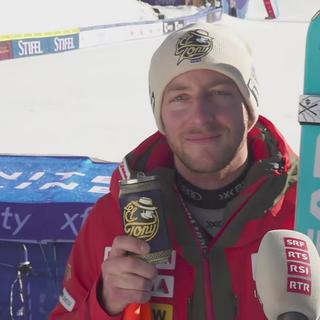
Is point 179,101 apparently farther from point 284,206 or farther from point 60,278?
point 60,278

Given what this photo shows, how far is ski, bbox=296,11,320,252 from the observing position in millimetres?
1530

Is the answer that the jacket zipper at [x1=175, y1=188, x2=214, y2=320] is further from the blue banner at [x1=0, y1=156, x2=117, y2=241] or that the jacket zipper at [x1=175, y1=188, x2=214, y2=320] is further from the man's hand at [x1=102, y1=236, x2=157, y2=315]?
the blue banner at [x1=0, y1=156, x2=117, y2=241]

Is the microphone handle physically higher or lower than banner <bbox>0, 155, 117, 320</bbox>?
higher

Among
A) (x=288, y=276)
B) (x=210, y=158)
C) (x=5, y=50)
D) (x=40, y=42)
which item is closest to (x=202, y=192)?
(x=210, y=158)

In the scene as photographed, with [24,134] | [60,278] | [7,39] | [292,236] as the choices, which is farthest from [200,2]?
[292,236]

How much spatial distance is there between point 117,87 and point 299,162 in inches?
249

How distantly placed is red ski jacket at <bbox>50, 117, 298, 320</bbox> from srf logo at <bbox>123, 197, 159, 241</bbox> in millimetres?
106

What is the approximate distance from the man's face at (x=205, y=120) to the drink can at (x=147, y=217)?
23 centimetres

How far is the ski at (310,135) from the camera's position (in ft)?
5.02

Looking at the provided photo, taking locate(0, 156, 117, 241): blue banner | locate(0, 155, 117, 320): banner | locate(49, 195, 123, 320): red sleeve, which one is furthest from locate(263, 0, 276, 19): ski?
locate(49, 195, 123, 320): red sleeve

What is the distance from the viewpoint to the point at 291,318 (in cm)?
82

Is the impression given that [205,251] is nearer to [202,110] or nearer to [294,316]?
[202,110]

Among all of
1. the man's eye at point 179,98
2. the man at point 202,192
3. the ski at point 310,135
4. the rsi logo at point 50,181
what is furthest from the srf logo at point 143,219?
the rsi logo at point 50,181

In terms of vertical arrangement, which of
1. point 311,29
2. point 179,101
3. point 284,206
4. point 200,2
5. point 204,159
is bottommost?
point 200,2
